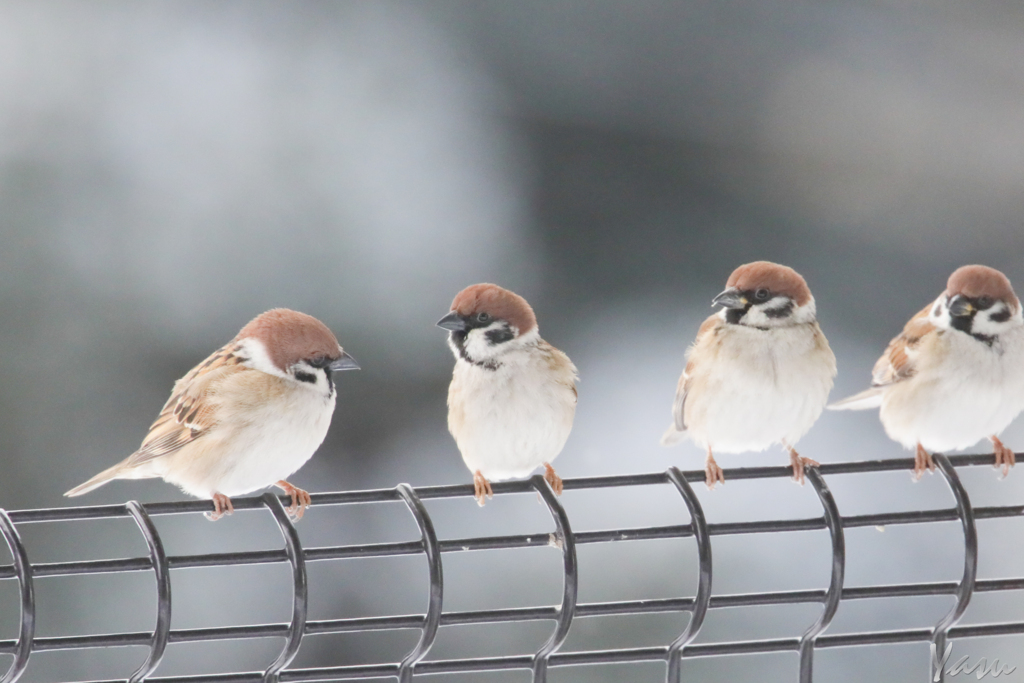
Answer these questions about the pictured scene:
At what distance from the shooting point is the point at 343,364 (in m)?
1.73

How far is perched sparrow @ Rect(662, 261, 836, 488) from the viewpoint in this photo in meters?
1.93

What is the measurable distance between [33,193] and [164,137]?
0.39m

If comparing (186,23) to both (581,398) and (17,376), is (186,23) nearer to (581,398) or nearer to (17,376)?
(17,376)

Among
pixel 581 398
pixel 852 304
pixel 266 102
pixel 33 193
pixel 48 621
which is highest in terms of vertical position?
pixel 266 102

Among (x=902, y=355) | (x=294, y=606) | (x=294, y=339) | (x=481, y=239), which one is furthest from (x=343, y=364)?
(x=481, y=239)

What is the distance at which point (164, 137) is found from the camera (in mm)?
3223

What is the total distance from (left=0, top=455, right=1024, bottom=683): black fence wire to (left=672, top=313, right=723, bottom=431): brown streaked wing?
0.67m

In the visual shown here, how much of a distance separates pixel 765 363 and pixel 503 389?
45 centimetres

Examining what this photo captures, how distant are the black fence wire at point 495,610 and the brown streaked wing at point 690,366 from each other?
666mm

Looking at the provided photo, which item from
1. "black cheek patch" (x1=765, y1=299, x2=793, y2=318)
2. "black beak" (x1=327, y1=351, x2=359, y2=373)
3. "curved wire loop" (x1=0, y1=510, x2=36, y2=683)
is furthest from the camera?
"black cheek patch" (x1=765, y1=299, x2=793, y2=318)

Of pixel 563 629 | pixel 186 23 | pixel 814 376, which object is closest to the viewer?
pixel 563 629

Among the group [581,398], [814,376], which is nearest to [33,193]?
[581,398]

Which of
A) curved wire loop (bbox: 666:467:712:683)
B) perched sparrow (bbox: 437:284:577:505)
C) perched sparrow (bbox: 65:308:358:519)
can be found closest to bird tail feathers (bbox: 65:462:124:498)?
perched sparrow (bbox: 65:308:358:519)

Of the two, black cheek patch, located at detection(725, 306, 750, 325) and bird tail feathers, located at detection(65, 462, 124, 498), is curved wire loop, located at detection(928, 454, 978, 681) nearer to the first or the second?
black cheek patch, located at detection(725, 306, 750, 325)
